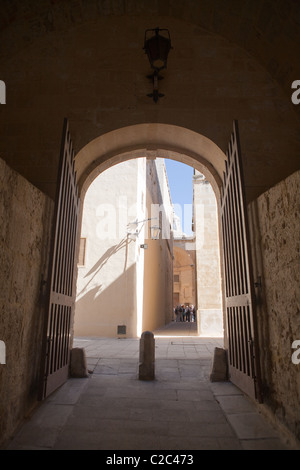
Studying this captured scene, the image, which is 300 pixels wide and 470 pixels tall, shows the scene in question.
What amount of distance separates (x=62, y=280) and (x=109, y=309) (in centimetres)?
679

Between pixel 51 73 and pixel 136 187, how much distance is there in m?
6.97

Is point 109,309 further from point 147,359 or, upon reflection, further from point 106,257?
point 147,359

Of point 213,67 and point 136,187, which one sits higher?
point 136,187

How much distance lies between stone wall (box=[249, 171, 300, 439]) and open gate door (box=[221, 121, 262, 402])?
15cm

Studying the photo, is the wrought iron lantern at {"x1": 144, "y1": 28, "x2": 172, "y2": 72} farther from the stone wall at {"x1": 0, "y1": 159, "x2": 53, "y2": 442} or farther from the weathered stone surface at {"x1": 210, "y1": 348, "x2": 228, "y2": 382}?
the weathered stone surface at {"x1": 210, "y1": 348, "x2": 228, "y2": 382}

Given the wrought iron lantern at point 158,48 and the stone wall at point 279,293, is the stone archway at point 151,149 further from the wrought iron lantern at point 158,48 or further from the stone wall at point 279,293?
the stone wall at point 279,293

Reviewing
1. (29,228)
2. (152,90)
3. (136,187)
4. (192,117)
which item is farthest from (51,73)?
A: (136,187)

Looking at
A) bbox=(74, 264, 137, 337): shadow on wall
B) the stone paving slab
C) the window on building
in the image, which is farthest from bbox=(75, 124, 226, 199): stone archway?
the window on building

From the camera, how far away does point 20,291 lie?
288 centimetres

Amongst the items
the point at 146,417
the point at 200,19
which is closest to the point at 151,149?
the point at 200,19

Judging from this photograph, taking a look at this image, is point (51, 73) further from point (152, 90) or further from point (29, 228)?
point (29, 228)

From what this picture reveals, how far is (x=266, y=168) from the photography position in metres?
4.08

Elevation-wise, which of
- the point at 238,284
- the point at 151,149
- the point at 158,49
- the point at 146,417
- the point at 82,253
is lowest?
the point at 146,417

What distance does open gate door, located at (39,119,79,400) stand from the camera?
3.23 m
